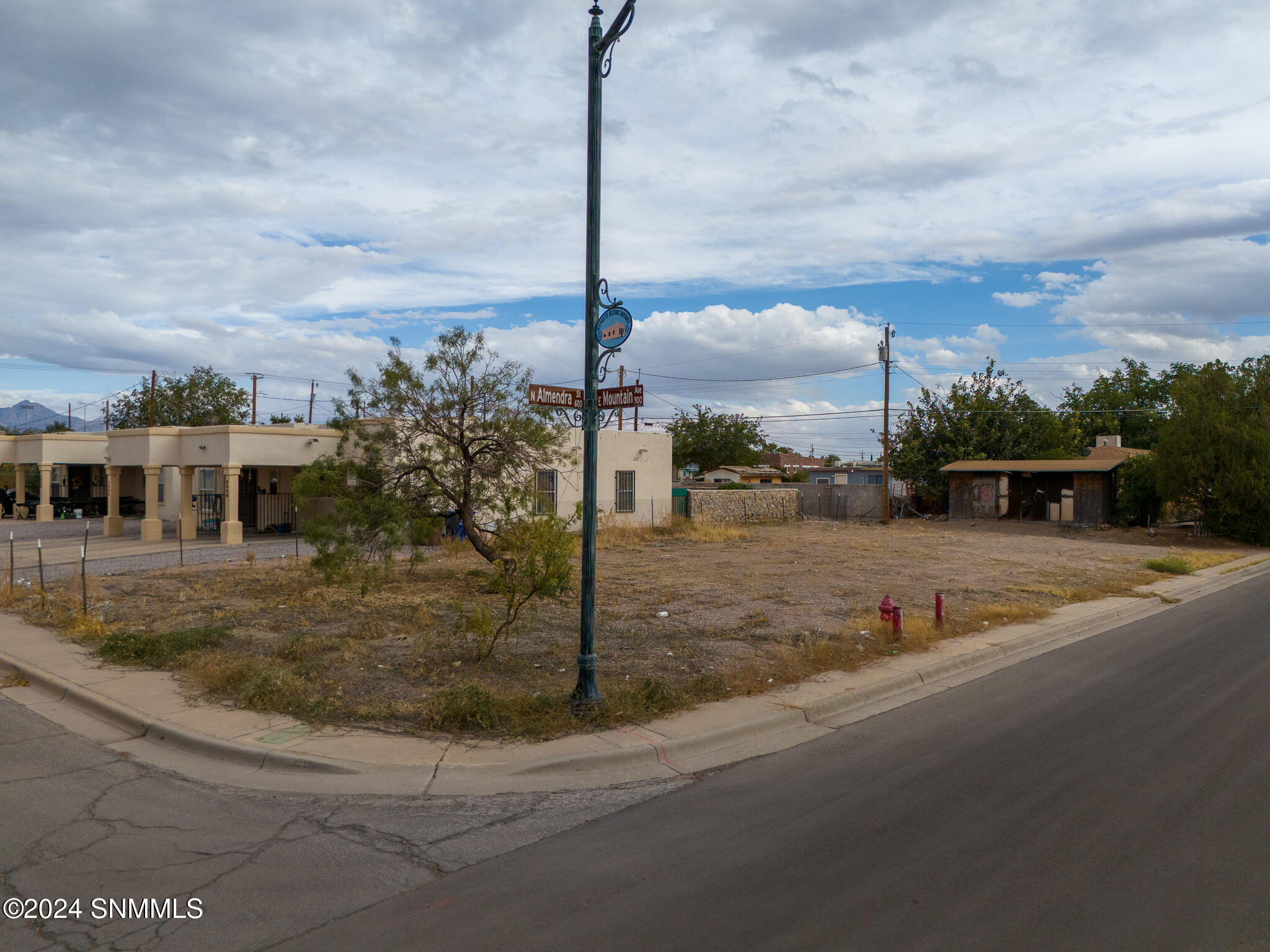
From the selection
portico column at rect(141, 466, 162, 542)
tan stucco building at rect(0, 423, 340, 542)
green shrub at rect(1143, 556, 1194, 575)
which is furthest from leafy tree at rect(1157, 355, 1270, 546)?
portico column at rect(141, 466, 162, 542)

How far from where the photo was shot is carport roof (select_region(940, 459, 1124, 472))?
1476 inches

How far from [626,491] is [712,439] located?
124ft

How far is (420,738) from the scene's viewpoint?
25.1 feet

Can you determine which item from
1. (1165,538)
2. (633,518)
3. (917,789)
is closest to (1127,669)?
(917,789)

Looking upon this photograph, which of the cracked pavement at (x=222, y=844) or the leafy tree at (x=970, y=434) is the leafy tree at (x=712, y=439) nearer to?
the leafy tree at (x=970, y=434)

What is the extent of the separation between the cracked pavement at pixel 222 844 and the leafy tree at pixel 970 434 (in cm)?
4389

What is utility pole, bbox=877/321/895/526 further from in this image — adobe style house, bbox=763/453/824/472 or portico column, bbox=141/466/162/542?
adobe style house, bbox=763/453/824/472

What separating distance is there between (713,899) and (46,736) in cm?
675

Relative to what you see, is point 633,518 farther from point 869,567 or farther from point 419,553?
point 419,553

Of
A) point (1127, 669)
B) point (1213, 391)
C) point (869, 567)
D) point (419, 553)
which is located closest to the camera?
point (1127, 669)

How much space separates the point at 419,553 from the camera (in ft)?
54.1

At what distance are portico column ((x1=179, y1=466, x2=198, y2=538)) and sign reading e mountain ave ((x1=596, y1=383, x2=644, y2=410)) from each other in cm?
2365

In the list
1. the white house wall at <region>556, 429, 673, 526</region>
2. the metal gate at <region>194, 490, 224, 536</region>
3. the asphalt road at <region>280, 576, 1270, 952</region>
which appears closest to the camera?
the asphalt road at <region>280, 576, 1270, 952</region>

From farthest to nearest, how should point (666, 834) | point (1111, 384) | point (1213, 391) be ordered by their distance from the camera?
point (1111, 384) < point (1213, 391) < point (666, 834)
